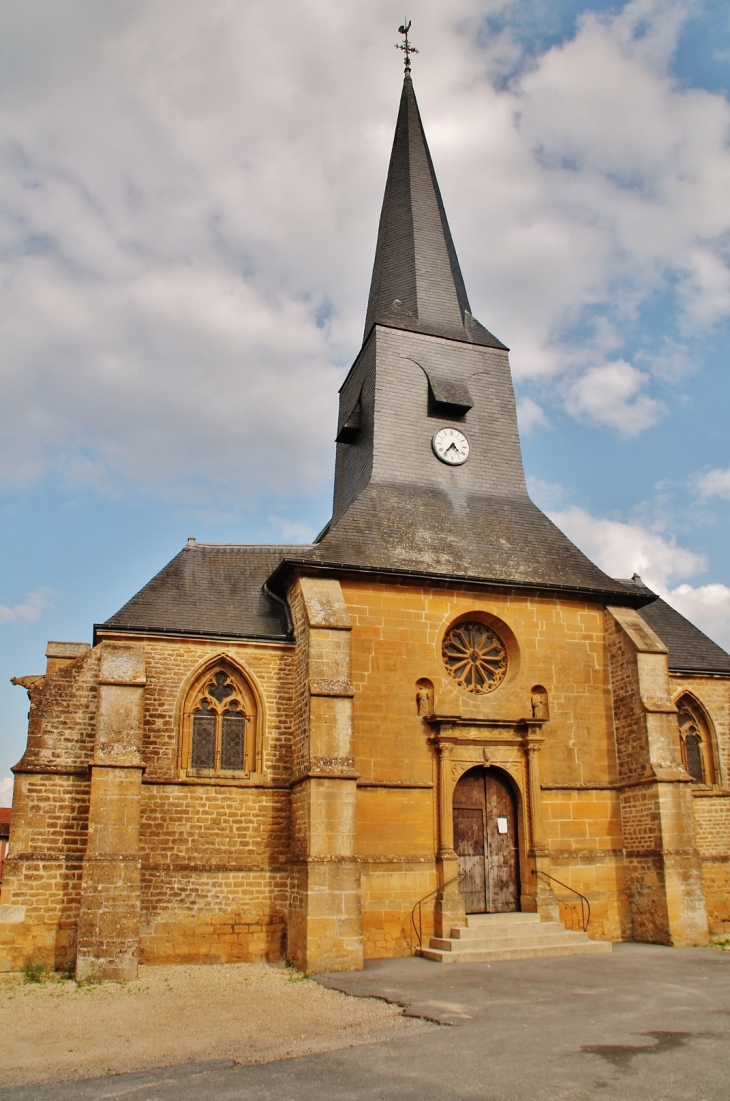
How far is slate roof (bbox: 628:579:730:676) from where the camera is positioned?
16.6 meters

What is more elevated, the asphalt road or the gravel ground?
the asphalt road

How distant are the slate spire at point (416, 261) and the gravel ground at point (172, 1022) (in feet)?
42.2

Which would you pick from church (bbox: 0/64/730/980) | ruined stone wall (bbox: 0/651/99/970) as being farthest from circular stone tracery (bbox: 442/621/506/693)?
ruined stone wall (bbox: 0/651/99/970)

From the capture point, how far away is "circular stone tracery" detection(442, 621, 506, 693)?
47.3 ft

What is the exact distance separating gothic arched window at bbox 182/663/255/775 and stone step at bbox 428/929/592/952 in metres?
3.95

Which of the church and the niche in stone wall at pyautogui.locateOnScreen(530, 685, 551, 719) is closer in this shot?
the church

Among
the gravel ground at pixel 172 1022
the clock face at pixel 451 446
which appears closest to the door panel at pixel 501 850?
the gravel ground at pixel 172 1022

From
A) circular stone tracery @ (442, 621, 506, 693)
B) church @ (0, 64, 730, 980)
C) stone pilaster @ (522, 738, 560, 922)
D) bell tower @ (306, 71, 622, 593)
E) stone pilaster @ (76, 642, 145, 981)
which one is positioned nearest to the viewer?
stone pilaster @ (76, 642, 145, 981)

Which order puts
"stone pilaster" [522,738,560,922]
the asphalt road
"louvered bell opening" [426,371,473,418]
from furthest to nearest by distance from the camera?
"louvered bell opening" [426,371,473,418], "stone pilaster" [522,738,560,922], the asphalt road

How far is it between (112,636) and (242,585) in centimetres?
269

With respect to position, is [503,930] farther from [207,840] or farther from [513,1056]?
[513,1056]

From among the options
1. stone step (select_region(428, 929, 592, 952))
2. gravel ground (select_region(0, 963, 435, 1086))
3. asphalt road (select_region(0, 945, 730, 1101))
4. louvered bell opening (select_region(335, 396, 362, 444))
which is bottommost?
gravel ground (select_region(0, 963, 435, 1086))

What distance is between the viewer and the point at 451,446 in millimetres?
16938

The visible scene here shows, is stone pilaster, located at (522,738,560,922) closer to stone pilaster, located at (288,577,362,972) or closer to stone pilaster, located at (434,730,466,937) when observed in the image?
stone pilaster, located at (434,730,466,937)
